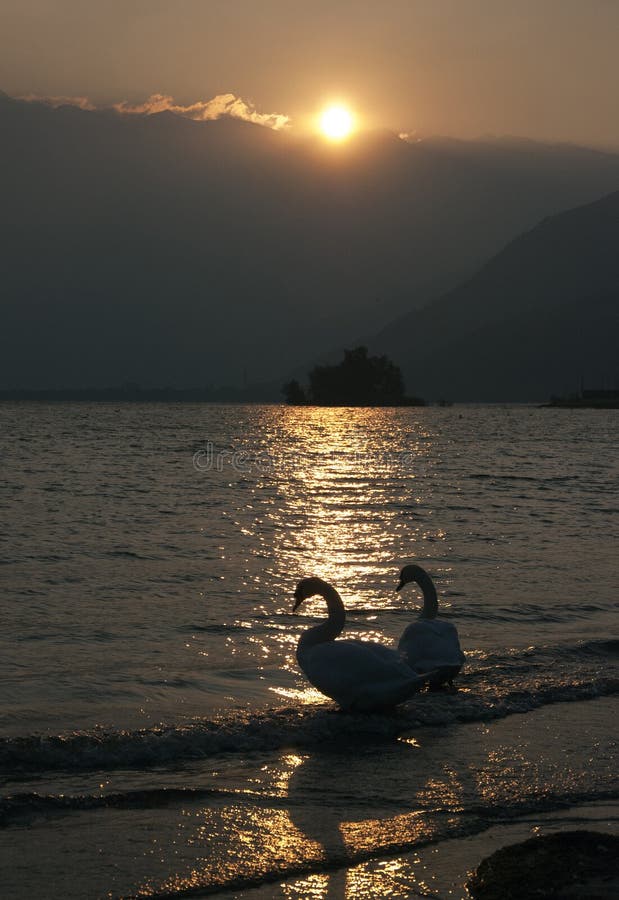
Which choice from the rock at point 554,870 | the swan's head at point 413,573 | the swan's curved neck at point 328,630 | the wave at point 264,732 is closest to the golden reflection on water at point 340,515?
the swan's head at point 413,573

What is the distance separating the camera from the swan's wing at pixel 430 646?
433 inches

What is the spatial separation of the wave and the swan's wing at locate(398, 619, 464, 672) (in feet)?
1.06

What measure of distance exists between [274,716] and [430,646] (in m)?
1.86

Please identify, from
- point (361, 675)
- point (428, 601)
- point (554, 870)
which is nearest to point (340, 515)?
point (428, 601)

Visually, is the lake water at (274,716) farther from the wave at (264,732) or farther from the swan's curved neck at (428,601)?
the swan's curved neck at (428,601)

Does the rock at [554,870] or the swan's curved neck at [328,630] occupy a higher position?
the swan's curved neck at [328,630]

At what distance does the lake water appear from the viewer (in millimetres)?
6859

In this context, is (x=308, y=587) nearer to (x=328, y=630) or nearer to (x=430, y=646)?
(x=328, y=630)

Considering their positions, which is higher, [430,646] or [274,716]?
[430,646]

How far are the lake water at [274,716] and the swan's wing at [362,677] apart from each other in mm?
250

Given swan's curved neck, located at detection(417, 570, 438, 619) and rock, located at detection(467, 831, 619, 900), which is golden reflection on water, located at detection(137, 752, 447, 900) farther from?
swan's curved neck, located at detection(417, 570, 438, 619)

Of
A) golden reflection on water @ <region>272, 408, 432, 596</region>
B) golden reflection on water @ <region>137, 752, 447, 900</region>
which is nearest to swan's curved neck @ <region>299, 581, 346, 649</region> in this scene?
golden reflection on water @ <region>137, 752, 447, 900</region>

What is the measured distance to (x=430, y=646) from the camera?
11148mm

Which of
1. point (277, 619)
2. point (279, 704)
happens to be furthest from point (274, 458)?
point (279, 704)
